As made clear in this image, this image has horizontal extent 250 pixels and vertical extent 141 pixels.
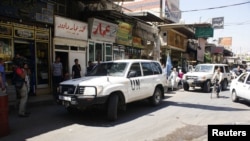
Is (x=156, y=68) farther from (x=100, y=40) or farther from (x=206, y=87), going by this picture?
(x=100, y=40)

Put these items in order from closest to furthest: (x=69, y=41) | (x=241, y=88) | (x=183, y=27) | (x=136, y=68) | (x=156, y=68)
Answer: (x=136, y=68) → (x=156, y=68) → (x=241, y=88) → (x=69, y=41) → (x=183, y=27)

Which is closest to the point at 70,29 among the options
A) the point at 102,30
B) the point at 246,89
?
the point at 102,30

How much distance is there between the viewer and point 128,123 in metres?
7.71

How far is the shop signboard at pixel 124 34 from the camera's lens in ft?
63.0

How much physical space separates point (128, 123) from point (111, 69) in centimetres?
223

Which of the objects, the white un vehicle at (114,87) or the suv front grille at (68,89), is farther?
the suv front grille at (68,89)

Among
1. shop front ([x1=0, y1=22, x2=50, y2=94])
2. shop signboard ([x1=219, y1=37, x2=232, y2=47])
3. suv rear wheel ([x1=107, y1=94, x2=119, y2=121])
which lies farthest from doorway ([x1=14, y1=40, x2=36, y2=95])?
shop signboard ([x1=219, y1=37, x2=232, y2=47])

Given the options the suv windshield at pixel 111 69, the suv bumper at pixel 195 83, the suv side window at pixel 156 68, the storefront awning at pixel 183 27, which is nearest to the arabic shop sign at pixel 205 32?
the storefront awning at pixel 183 27

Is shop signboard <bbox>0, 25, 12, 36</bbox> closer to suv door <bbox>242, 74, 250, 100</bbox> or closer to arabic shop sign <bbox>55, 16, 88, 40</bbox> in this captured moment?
arabic shop sign <bbox>55, 16, 88, 40</bbox>

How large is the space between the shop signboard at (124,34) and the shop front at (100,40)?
2.47ft

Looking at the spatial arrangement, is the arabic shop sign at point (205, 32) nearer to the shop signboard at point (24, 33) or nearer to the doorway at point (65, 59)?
the doorway at point (65, 59)

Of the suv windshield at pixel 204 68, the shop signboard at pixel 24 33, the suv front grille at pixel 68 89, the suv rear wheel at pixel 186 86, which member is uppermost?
the shop signboard at pixel 24 33

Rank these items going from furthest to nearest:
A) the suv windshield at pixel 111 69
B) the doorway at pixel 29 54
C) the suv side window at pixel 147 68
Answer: the doorway at pixel 29 54, the suv side window at pixel 147 68, the suv windshield at pixel 111 69

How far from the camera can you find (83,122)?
25.6 feet
